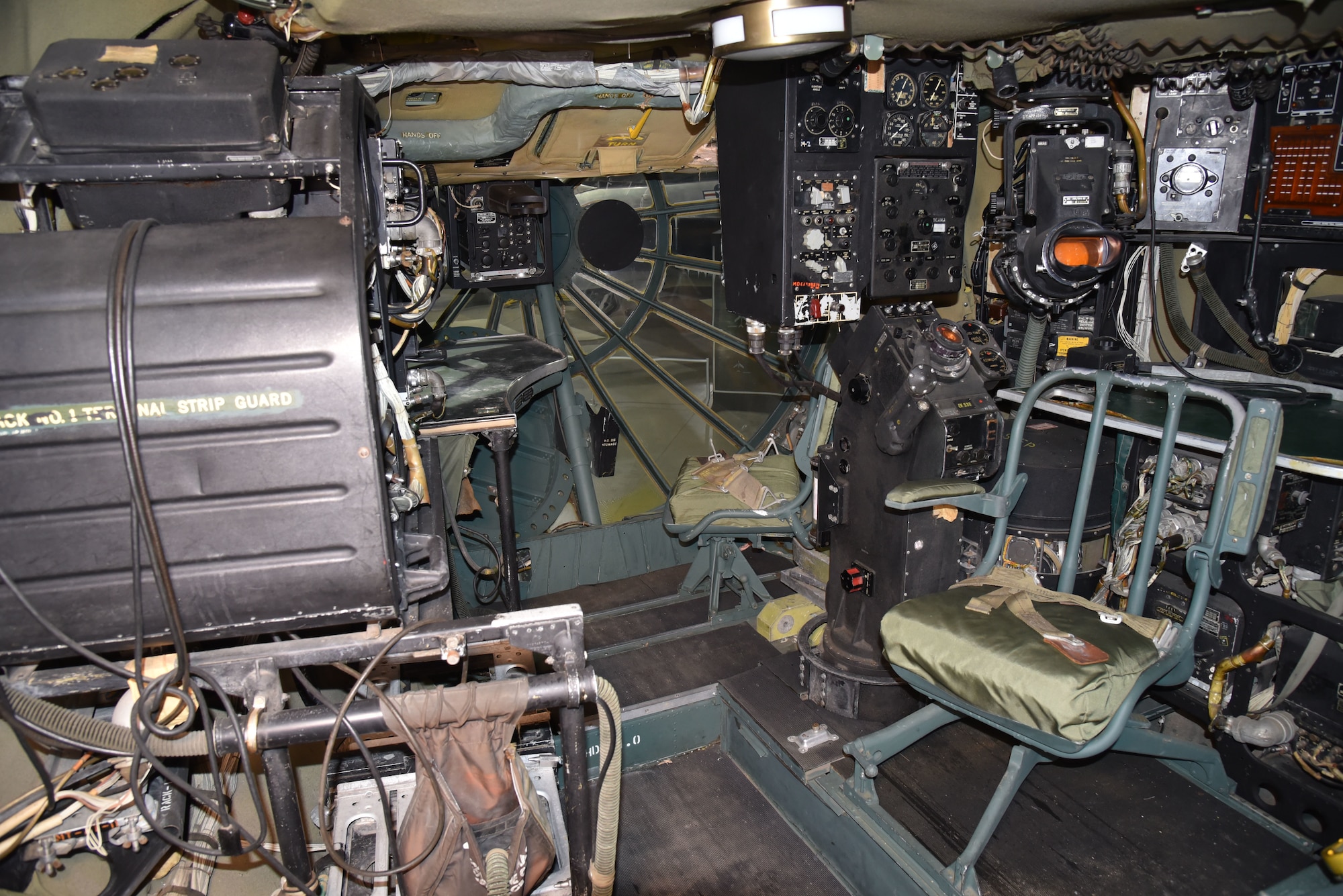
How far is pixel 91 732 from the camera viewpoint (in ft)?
A: 4.97

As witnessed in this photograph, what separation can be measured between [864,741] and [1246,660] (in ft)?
4.13

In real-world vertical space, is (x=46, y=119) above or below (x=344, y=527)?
above

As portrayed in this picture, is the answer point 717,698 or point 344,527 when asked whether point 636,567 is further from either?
point 344,527

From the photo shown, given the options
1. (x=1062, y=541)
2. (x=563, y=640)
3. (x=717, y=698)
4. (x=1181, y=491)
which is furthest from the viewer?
(x=717, y=698)

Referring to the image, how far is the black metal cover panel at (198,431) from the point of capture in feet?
4.75

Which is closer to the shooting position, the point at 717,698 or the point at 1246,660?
the point at 1246,660

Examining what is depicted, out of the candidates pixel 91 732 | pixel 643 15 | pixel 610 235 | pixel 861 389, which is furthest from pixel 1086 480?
pixel 610 235

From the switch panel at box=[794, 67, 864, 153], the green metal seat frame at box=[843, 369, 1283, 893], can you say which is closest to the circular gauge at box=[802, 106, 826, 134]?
the switch panel at box=[794, 67, 864, 153]

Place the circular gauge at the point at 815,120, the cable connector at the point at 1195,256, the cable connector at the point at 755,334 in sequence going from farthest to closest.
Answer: the cable connector at the point at 755,334 < the cable connector at the point at 1195,256 < the circular gauge at the point at 815,120

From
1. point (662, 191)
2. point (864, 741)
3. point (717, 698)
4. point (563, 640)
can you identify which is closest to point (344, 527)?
point (563, 640)

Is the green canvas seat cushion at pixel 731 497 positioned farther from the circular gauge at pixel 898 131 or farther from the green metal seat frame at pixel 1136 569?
the circular gauge at pixel 898 131

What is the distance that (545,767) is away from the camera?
88.0 inches

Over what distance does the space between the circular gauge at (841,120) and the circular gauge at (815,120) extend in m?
0.04

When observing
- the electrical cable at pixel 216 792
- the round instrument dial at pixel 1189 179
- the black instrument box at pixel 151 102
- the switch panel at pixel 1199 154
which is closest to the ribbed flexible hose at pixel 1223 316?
the switch panel at pixel 1199 154
